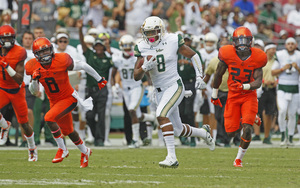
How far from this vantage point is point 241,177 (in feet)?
A: 23.6

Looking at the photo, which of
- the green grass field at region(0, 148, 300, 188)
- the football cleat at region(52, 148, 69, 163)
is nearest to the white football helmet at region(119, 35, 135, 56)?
the green grass field at region(0, 148, 300, 188)

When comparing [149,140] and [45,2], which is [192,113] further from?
[45,2]

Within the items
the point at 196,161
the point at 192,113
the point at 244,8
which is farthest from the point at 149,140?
the point at 244,8

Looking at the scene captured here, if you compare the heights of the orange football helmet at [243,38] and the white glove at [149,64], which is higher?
the orange football helmet at [243,38]

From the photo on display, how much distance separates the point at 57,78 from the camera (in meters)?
8.72

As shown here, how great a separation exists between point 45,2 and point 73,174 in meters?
12.5

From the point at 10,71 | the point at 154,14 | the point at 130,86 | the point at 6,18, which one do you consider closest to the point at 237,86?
the point at 10,71

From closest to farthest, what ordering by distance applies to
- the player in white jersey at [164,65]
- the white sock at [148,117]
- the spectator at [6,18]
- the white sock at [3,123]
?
the player in white jersey at [164,65], the white sock at [3,123], the white sock at [148,117], the spectator at [6,18]

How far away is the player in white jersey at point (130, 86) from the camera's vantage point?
1287 cm

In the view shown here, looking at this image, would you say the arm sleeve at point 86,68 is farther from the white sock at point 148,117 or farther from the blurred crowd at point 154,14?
the blurred crowd at point 154,14

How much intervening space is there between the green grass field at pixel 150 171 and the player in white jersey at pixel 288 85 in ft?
7.45

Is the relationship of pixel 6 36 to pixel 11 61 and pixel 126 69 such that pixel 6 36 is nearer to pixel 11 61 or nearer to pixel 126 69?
pixel 11 61

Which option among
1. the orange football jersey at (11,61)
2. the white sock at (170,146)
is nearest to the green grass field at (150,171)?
the white sock at (170,146)

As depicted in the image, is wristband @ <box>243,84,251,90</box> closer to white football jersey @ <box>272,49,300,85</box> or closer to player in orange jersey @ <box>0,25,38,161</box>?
player in orange jersey @ <box>0,25,38,161</box>
